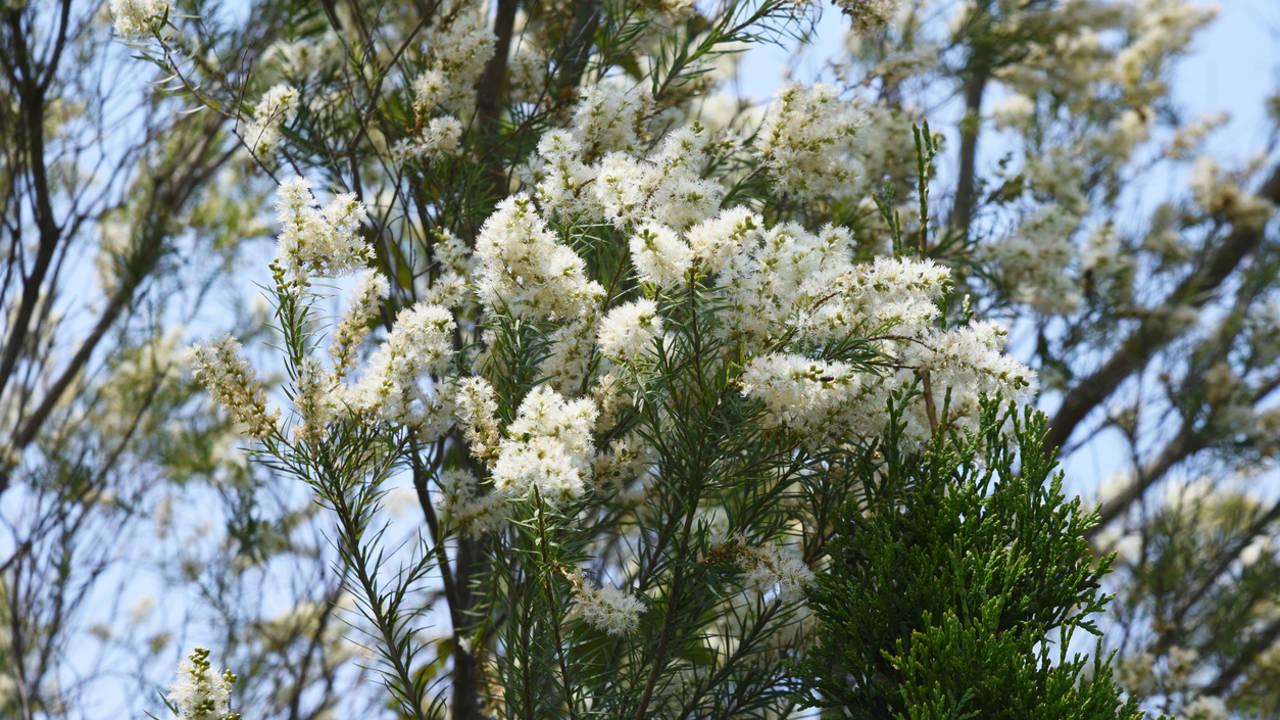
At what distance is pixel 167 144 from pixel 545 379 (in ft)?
10.4

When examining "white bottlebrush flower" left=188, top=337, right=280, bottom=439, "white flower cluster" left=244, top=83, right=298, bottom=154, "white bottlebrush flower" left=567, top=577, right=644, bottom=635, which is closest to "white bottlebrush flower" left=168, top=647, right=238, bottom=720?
"white bottlebrush flower" left=188, top=337, right=280, bottom=439

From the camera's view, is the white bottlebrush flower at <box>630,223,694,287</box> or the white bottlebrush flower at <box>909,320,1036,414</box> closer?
the white bottlebrush flower at <box>630,223,694,287</box>

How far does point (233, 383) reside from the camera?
2094mm

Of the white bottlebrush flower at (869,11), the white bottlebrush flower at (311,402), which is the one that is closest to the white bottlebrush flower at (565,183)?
the white bottlebrush flower at (311,402)

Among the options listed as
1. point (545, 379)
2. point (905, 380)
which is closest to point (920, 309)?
point (905, 380)

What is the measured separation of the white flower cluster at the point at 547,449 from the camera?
1831 millimetres

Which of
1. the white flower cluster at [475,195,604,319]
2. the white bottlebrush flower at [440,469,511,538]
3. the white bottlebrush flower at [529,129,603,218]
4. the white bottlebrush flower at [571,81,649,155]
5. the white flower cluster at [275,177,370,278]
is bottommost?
the white bottlebrush flower at [440,469,511,538]

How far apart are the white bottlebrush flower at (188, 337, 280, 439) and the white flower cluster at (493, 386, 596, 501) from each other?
0.48m

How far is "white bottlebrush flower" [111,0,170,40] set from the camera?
8.13 feet

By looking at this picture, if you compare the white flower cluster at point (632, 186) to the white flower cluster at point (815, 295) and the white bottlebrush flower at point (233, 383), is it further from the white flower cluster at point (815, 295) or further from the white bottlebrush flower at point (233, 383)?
the white bottlebrush flower at point (233, 383)

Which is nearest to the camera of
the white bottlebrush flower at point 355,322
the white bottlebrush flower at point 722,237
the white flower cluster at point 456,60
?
the white bottlebrush flower at point 722,237

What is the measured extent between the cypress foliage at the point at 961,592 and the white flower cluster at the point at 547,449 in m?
0.58

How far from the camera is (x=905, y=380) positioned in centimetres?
226

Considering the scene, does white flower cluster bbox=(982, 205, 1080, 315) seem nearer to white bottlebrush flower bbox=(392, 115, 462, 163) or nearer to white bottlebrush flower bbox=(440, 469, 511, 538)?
white bottlebrush flower bbox=(392, 115, 462, 163)
